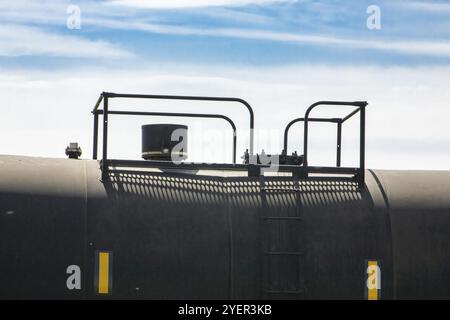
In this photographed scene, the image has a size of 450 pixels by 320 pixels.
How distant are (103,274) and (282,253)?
7.59 feet

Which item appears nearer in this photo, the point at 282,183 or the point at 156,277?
the point at 156,277

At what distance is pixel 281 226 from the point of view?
444 inches

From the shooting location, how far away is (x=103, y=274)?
10766 millimetres

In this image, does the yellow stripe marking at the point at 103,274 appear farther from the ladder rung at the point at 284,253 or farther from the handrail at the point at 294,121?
the handrail at the point at 294,121

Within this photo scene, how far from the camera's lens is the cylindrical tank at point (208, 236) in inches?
423

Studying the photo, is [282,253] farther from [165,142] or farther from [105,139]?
[105,139]

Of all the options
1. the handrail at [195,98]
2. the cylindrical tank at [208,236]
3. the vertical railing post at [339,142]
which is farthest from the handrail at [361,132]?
the vertical railing post at [339,142]

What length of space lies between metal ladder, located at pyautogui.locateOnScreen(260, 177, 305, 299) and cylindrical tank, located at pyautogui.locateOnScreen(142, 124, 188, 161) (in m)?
1.55

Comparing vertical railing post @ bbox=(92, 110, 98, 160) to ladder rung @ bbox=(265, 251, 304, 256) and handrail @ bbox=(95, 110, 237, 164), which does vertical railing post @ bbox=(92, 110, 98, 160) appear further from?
ladder rung @ bbox=(265, 251, 304, 256)

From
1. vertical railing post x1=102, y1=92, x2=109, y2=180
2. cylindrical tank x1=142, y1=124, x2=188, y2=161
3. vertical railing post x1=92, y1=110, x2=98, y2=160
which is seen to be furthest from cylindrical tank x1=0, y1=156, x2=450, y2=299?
vertical railing post x1=92, y1=110, x2=98, y2=160
